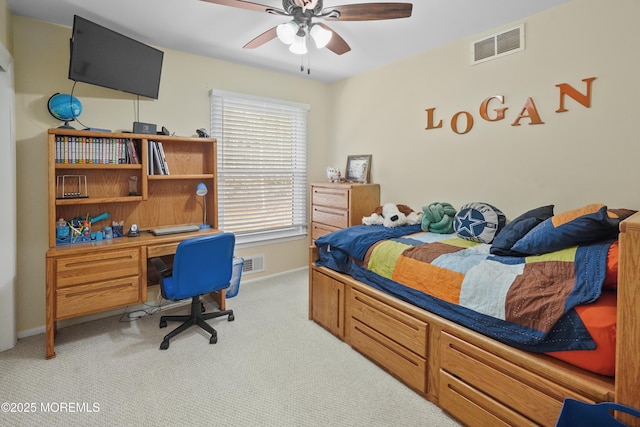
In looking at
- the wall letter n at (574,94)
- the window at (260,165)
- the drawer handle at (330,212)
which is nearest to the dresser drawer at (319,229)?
the drawer handle at (330,212)

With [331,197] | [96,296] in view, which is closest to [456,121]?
[331,197]

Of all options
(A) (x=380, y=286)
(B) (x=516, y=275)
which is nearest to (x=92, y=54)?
(A) (x=380, y=286)

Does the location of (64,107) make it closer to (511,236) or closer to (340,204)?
(340,204)

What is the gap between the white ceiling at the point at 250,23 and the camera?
8.06 feet

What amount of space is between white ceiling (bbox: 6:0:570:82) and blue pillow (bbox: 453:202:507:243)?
150 centimetres

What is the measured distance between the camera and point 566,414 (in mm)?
1222

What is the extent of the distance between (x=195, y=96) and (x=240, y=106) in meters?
0.52

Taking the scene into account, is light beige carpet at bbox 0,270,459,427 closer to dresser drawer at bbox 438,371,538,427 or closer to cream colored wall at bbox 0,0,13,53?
dresser drawer at bbox 438,371,538,427

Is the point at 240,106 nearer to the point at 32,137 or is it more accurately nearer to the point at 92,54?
the point at 92,54

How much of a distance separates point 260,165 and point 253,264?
1241mm

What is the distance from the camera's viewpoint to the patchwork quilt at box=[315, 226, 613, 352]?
143 centimetres

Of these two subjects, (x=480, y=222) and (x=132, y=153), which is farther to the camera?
(x=132, y=153)

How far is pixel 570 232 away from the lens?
1.73 m

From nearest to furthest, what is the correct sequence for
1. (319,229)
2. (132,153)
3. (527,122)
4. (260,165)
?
(527,122) < (132,153) < (260,165) < (319,229)
